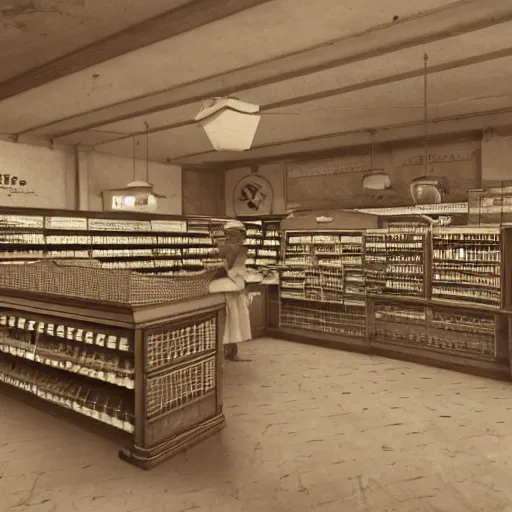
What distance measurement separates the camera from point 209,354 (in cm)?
405

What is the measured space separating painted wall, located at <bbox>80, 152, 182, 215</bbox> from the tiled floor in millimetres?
4893

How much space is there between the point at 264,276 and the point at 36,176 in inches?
166

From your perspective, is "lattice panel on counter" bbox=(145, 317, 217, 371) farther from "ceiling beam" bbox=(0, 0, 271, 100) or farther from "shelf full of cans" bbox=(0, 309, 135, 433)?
"ceiling beam" bbox=(0, 0, 271, 100)

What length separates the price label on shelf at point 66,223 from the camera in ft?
24.2

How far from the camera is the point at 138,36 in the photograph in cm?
395

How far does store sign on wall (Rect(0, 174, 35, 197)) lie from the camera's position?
770 cm

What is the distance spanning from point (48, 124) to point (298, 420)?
548cm

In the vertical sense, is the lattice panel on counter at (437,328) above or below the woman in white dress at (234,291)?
below

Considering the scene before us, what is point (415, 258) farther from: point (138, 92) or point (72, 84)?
point (72, 84)

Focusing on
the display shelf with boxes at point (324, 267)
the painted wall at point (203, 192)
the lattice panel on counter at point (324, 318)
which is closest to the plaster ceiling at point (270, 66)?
the display shelf with boxes at point (324, 267)

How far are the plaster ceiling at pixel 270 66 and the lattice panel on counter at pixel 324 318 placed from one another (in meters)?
2.82

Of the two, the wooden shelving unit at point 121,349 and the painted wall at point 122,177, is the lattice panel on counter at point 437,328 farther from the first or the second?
the painted wall at point 122,177

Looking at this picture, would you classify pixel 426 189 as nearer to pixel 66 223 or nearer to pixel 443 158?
pixel 443 158

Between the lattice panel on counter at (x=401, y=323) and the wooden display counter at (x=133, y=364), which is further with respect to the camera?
the lattice panel on counter at (x=401, y=323)
